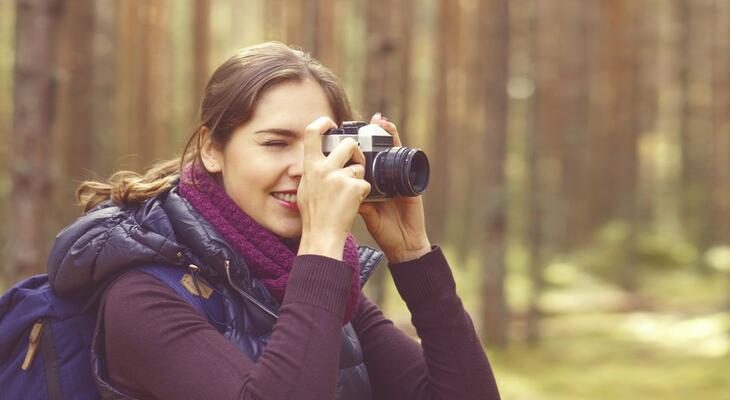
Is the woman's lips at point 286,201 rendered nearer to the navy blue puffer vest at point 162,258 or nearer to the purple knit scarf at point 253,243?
the purple knit scarf at point 253,243

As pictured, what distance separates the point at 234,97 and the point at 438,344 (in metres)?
0.81

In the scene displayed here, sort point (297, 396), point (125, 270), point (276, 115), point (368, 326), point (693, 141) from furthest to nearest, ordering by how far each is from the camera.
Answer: point (693, 141) < point (368, 326) < point (276, 115) < point (125, 270) < point (297, 396)

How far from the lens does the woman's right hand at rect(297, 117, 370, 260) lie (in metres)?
1.96

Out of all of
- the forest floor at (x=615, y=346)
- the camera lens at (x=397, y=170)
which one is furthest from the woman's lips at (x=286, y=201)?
the forest floor at (x=615, y=346)

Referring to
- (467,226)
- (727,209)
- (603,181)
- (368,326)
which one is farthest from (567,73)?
(368,326)

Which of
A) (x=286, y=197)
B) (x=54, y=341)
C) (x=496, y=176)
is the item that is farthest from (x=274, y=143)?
(x=496, y=176)

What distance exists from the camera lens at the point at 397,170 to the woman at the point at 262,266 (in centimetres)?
7

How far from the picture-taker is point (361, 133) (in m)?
2.15

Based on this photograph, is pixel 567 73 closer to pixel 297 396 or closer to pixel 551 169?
pixel 551 169

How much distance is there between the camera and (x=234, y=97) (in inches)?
83.3

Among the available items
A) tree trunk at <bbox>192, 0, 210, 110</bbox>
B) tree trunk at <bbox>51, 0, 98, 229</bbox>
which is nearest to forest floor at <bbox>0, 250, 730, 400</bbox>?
tree trunk at <bbox>51, 0, 98, 229</bbox>

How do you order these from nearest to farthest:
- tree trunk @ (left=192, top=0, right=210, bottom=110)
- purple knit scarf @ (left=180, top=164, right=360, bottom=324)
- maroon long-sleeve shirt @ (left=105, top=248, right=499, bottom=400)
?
maroon long-sleeve shirt @ (left=105, top=248, right=499, bottom=400) → purple knit scarf @ (left=180, top=164, right=360, bottom=324) → tree trunk @ (left=192, top=0, right=210, bottom=110)

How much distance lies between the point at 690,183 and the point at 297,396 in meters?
20.5

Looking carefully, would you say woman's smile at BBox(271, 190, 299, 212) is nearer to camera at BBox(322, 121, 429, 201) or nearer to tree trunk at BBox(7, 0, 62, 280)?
camera at BBox(322, 121, 429, 201)
